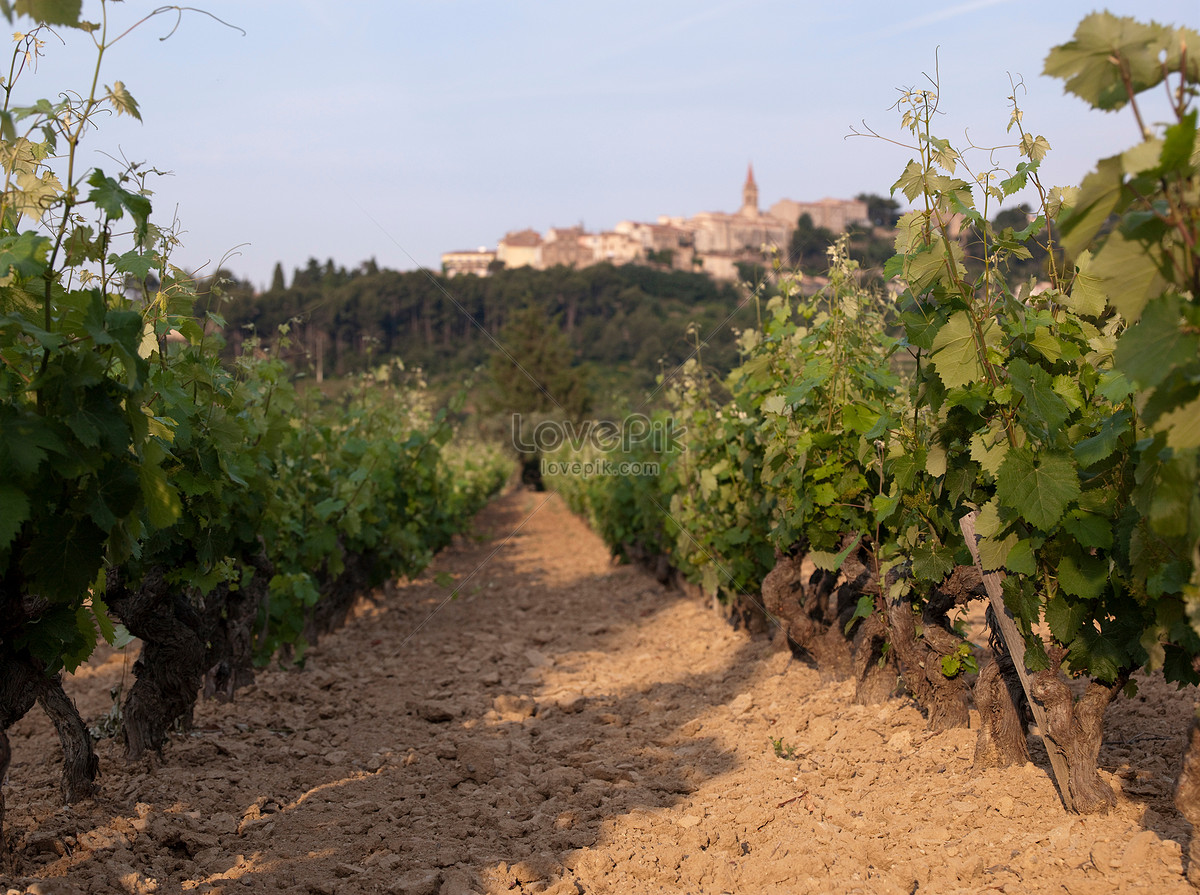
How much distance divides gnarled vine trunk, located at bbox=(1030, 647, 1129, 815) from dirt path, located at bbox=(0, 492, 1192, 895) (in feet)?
0.23

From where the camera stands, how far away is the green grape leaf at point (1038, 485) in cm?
262

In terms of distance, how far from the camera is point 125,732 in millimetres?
4168

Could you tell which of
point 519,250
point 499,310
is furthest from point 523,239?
point 499,310

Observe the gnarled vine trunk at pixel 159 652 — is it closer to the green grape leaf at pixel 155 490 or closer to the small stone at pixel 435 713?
the small stone at pixel 435 713

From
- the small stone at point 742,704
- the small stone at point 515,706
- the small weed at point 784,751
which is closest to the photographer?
the small weed at point 784,751

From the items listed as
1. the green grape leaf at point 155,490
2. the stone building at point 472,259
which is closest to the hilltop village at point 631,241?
the stone building at point 472,259

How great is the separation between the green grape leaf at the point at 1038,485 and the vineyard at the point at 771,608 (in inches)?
0.4

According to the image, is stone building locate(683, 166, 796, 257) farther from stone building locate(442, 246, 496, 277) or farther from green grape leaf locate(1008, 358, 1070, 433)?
green grape leaf locate(1008, 358, 1070, 433)

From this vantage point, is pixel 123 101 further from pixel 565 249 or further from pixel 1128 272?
pixel 565 249

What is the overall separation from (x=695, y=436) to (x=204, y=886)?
5203 millimetres

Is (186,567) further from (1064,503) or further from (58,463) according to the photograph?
(1064,503)

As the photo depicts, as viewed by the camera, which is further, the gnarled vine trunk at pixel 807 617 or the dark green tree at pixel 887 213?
the gnarled vine trunk at pixel 807 617

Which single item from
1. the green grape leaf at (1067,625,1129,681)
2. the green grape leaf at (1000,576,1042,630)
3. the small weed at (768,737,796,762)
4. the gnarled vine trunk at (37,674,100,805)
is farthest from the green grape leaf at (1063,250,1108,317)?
the gnarled vine trunk at (37,674,100,805)

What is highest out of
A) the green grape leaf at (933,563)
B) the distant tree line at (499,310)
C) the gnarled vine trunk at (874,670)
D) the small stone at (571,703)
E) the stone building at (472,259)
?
the stone building at (472,259)
